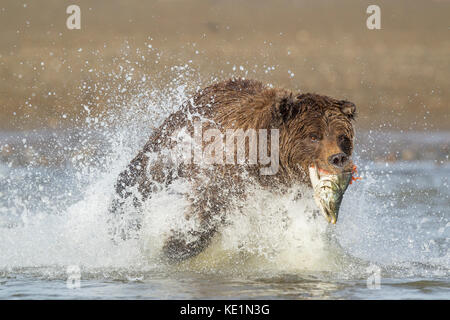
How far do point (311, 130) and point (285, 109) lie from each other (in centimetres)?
33

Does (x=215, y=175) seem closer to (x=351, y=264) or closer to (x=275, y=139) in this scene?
(x=275, y=139)

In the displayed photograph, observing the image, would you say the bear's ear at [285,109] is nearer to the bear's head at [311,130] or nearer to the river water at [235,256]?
the bear's head at [311,130]

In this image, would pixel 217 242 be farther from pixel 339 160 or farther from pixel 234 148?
pixel 339 160

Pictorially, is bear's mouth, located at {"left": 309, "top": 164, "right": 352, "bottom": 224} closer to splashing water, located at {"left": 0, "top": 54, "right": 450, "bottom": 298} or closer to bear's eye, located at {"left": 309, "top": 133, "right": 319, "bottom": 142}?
bear's eye, located at {"left": 309, "top": 133, "right": 319, "bottom": 142}

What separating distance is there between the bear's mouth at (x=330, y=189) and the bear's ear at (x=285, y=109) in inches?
22.8

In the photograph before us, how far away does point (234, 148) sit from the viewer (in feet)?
25.7

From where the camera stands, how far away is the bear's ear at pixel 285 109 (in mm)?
7539

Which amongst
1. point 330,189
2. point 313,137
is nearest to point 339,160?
point 330,189

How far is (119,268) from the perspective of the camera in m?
8.20

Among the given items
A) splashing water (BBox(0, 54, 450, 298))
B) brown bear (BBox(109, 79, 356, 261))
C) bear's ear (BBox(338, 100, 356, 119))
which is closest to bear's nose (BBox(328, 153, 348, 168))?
brown bear (BBox(109, 79, 356, 261))
